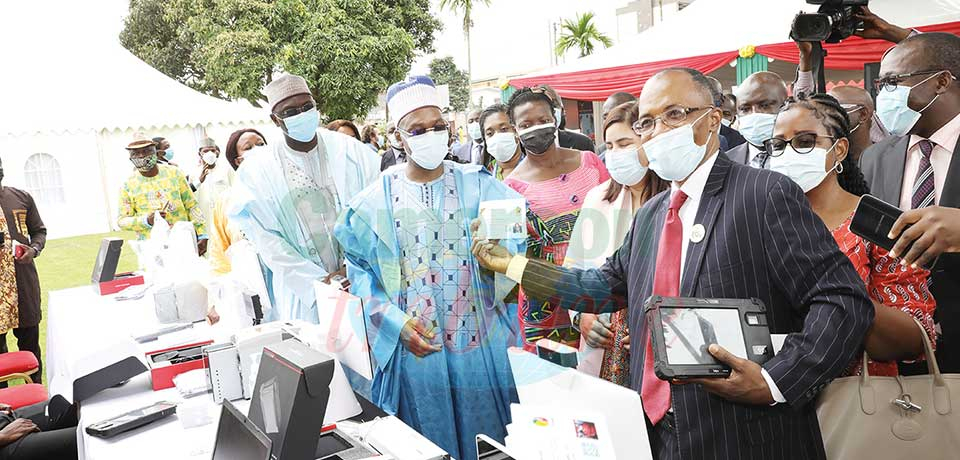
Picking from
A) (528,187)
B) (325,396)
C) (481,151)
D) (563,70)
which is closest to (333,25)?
(563,70)

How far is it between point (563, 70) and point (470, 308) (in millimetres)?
10492

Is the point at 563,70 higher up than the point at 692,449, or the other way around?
the point at 563,70

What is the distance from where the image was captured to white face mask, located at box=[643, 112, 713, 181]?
169 centimetres

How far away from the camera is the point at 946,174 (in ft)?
7.36

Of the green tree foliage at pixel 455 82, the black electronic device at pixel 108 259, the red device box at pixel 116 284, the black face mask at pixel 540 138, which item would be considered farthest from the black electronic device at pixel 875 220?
the green tree foliage at pixel 455 82

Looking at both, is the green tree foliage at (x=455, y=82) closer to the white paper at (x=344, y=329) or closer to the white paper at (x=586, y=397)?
the white paper at (x=344, y=329)

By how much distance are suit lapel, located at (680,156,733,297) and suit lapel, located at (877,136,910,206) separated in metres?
1.24

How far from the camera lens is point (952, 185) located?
86.9 inches

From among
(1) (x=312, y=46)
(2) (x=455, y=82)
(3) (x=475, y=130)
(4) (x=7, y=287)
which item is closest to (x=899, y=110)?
(3) (x=475, y=130)

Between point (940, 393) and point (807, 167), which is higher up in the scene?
point (807, 167)

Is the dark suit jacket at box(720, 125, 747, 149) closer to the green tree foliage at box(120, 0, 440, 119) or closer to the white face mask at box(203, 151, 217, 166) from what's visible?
the white face mask at box(203, 151, 217, 166)

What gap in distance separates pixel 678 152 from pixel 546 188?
137cm

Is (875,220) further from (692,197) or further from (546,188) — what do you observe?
(546,188)

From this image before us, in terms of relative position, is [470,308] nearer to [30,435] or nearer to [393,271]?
[393,271]
